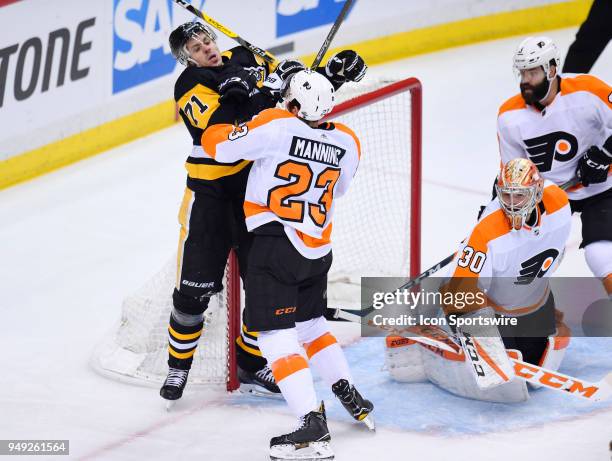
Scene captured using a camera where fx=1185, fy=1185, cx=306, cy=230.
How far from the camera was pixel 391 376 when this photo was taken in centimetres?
407

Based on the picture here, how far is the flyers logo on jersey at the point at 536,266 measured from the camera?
12.7ft

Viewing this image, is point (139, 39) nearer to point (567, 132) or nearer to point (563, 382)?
point (567, 132)

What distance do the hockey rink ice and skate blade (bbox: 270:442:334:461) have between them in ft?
0.28

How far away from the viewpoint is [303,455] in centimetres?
352

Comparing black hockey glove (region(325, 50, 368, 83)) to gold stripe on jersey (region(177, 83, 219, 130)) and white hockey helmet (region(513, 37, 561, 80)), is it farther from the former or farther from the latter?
white hockey helmet (region(513, 37, 561, 80))

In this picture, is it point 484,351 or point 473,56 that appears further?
point 473,56

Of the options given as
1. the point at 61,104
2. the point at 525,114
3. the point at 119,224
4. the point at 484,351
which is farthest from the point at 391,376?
the point at 61,104

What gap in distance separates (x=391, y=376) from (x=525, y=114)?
1.06m

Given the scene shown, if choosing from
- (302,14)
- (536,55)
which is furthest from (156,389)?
(302,14)

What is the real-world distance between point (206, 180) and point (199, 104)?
267 millimetres

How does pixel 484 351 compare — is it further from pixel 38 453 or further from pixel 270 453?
pixel 38 453

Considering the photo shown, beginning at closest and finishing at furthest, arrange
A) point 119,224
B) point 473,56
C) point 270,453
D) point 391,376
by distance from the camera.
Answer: point 270,453, point 391,376, point 119,224, point 473,56

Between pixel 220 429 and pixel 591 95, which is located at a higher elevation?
pixel 591 95

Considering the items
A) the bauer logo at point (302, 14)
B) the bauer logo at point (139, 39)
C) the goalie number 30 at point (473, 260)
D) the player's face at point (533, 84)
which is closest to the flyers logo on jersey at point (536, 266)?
the goalie number 30 at point (473, 260)
